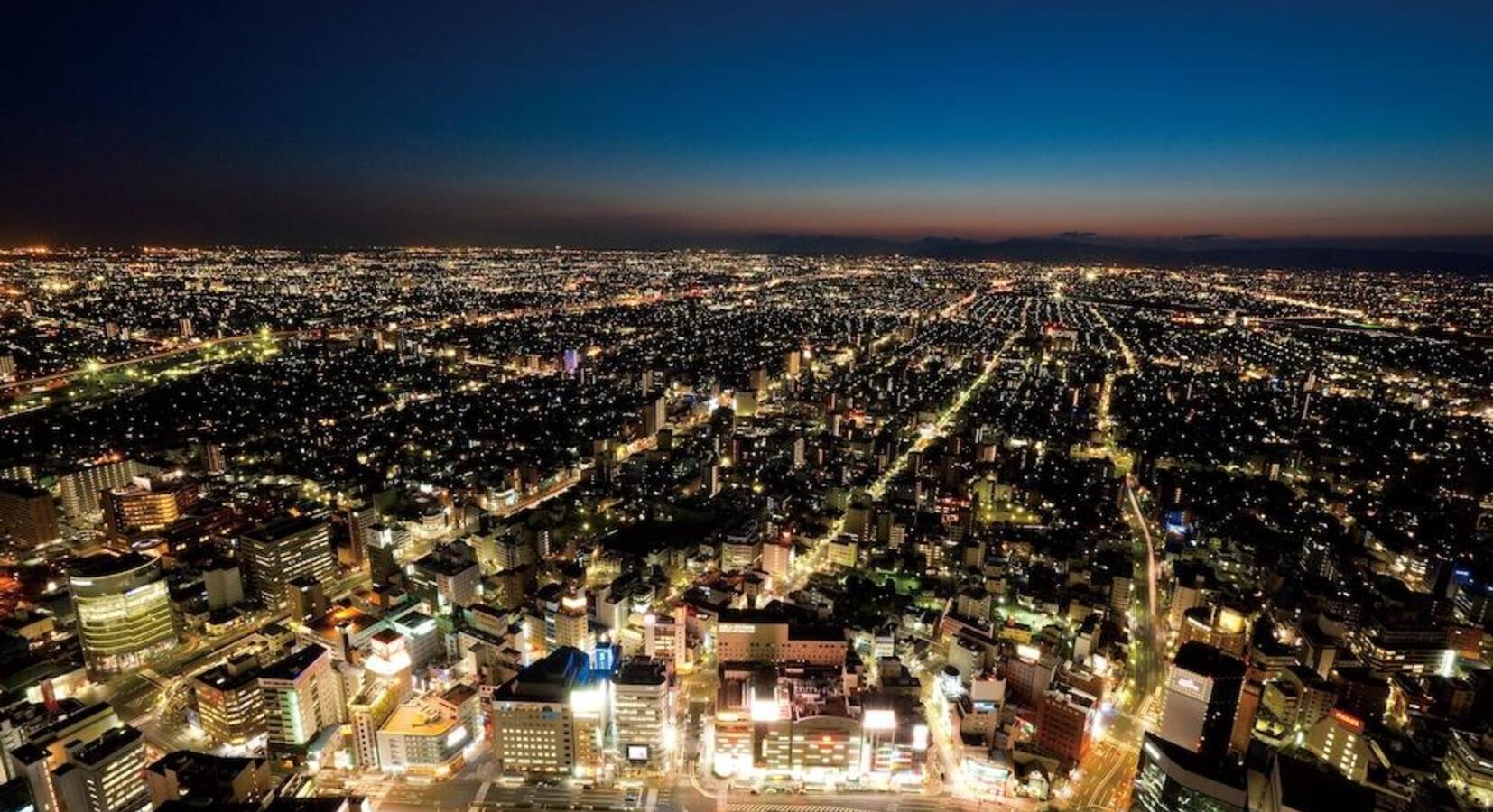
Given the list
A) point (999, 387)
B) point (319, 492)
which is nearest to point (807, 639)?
point (319, 492)

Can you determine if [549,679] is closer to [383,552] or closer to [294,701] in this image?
[294,701]

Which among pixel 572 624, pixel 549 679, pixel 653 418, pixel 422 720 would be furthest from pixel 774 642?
pixel 653 418

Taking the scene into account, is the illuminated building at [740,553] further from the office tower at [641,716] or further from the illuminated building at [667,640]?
the office tower at [641,716]

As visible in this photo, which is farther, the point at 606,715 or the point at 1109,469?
the point at 1109,469

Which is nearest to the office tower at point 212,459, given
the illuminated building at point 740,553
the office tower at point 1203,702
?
the illuminated building at point 740,553

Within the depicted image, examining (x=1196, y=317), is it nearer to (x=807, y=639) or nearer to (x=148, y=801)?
(x=807, y=639)

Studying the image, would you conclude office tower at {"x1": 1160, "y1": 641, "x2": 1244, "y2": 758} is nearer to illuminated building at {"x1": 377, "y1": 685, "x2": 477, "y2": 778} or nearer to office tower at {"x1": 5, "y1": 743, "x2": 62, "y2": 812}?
illuminated building at {"x1": 377, "y1": 685, "x2": 477, "y2": 778}
